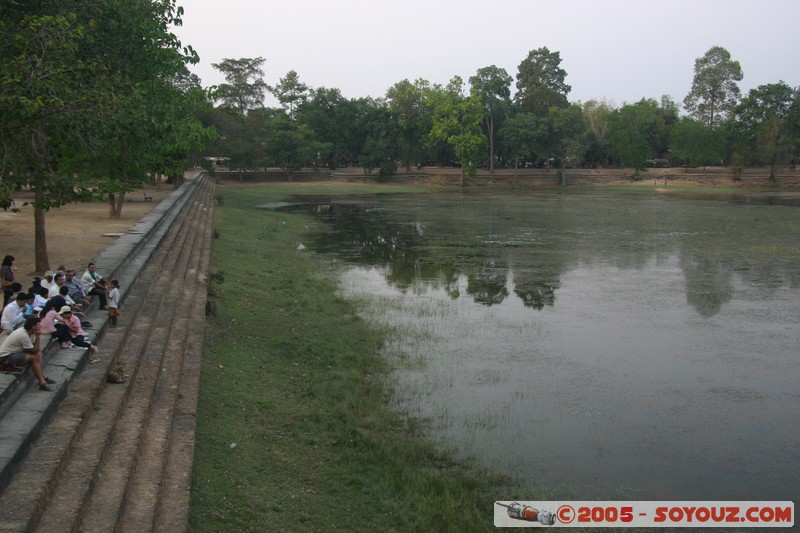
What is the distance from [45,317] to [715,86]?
93.0 meters

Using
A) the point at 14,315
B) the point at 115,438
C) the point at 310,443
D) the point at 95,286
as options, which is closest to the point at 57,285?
the point at 95,286

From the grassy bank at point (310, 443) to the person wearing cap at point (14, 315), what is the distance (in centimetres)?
273

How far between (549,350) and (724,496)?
19.6 feet

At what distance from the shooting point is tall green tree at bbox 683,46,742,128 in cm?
8756

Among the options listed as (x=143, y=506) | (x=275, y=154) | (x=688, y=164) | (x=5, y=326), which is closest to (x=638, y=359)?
(x=143, y=506)

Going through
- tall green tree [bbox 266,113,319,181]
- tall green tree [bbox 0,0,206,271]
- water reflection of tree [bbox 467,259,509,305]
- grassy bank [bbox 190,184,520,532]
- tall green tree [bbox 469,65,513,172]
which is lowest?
grassy bank [bbox 190,184,520,532]

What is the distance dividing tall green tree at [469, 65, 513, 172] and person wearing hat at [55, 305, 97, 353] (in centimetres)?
7415

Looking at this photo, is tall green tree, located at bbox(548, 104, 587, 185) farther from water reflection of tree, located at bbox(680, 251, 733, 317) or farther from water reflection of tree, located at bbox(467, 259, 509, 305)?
water reflection of tree, located at bbox(467, 259, 509, 305)

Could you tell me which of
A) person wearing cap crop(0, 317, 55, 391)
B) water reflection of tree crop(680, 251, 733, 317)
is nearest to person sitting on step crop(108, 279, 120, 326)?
person wearing cap crop(0, 317, 55, 391)

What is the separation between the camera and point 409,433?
32.9 feet

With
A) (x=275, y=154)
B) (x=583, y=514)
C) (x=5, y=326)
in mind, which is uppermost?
(x=275, y=154)

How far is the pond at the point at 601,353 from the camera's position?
9.27m

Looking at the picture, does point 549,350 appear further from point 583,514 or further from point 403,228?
point 403,228

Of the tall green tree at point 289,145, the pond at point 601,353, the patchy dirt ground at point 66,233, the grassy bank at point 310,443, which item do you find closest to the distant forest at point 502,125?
the tall green tree at point 289,145
